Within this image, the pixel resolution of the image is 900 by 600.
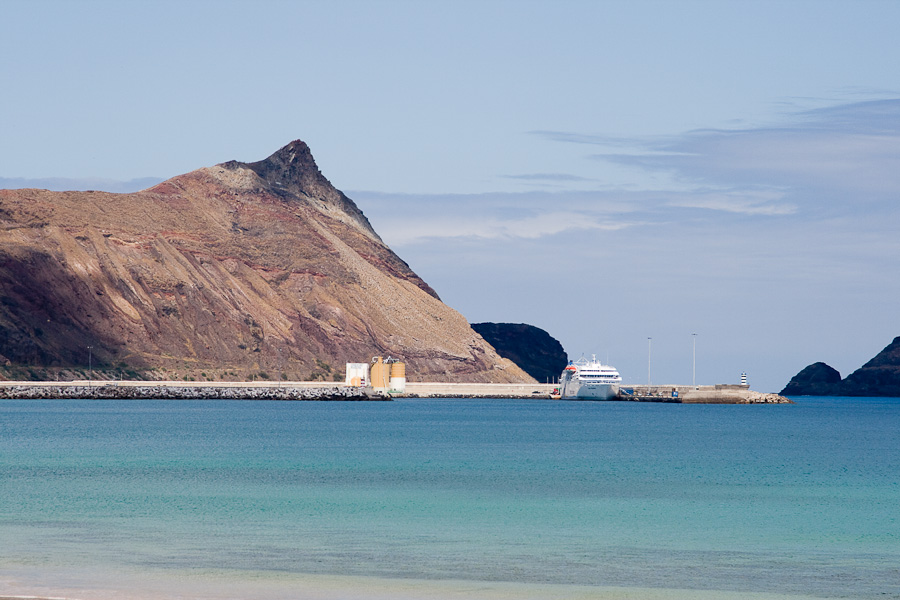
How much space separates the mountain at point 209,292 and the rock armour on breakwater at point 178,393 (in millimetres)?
11006

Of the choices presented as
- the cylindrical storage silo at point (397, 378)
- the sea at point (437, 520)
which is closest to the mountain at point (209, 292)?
the cylindrical storage silo at point (397, 378)

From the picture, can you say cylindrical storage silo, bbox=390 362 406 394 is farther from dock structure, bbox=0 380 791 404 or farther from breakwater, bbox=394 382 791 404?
breakwater, bbox=394 382 791 404

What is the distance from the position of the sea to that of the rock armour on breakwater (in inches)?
2264

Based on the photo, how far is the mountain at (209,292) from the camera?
142m

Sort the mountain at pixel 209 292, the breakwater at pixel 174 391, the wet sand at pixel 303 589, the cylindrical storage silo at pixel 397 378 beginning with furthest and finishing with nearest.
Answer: the cylindrical storage silo at pixel 397 378
the mountain at pixel 209 292
the breakwater at pixel 174 391
the wet sand at pixel 303 589

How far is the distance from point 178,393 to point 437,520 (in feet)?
334

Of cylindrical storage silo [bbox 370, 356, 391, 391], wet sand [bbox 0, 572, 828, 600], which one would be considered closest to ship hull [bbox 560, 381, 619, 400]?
cylindrical storage silo [bbox 370, 356, 391, 391]

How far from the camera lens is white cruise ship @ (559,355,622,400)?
171 meters

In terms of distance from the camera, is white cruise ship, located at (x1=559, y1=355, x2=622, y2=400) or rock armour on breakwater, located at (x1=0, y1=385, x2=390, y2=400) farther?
white cruise ship, located at (x1=559, y1=355, x2=622, y2=400)

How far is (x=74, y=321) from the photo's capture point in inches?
5595

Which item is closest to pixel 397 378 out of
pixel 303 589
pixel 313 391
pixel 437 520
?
pixel 313 391

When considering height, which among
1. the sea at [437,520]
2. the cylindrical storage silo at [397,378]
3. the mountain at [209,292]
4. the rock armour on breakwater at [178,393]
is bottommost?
the sea at [437,520]

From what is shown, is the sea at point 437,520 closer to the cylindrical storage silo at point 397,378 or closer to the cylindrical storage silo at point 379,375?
the cylindrical storage silo at point 379,375

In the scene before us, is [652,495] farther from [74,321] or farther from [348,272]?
[348,272]
